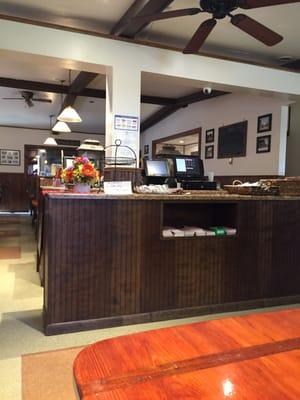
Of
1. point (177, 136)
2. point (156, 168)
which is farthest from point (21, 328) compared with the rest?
point (177, 136)

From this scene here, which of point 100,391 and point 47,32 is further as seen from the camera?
point 47,32

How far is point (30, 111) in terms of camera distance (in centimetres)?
917

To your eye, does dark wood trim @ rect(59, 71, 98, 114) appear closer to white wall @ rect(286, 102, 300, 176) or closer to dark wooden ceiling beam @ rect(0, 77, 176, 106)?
dark wooden ceiling beam @ rect(0, 77, 176, 106)

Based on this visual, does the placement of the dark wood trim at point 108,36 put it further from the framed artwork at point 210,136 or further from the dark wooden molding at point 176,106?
the framed artwork at point 210,136

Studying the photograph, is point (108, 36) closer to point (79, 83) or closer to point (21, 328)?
point (79, 83)

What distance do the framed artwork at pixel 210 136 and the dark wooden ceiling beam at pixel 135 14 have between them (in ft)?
12.1

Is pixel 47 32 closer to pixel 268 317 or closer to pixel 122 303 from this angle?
pixel 122 303

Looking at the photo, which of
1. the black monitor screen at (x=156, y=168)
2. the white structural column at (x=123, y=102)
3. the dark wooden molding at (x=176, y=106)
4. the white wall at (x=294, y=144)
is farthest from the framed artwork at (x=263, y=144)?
the white structural column at (x=123, y=102)

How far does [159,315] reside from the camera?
110 inches

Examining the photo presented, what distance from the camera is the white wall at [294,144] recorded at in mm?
5770

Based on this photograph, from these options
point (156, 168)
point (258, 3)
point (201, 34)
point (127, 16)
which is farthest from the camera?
point (156, 168)

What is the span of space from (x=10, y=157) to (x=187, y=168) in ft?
28.9

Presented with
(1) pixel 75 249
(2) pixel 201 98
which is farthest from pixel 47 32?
(2) pixel 201 98

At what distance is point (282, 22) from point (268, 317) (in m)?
3.70
